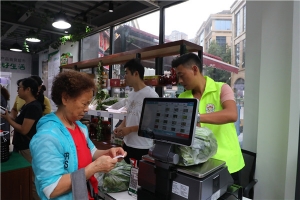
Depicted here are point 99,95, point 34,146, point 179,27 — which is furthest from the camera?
point 179,27

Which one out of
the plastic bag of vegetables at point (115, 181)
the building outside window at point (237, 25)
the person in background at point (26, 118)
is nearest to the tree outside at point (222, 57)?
the building outside window at point (237, 25)

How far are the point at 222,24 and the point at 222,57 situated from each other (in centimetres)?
49

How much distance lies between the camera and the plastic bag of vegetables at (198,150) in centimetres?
90

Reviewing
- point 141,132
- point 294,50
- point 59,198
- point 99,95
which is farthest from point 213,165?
point 99,95

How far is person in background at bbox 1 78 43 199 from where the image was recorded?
2293mm

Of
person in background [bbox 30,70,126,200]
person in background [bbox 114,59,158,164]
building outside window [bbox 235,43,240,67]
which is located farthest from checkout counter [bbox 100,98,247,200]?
building outside window [bbox 235,43,240,67]

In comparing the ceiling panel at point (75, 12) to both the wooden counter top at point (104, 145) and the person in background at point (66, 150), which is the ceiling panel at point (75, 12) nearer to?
the wooden counter top at point (104, 145)

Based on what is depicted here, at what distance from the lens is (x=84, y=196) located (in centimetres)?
97

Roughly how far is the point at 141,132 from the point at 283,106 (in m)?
1.76

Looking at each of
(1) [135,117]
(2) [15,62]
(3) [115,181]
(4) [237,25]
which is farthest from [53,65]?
(3) [115,181]

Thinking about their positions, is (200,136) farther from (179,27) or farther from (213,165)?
(179,27)

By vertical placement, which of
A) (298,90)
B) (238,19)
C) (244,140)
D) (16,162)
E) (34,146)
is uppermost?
(238,19)

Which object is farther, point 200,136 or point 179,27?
point 179,27

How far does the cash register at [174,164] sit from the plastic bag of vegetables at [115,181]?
30 cm
